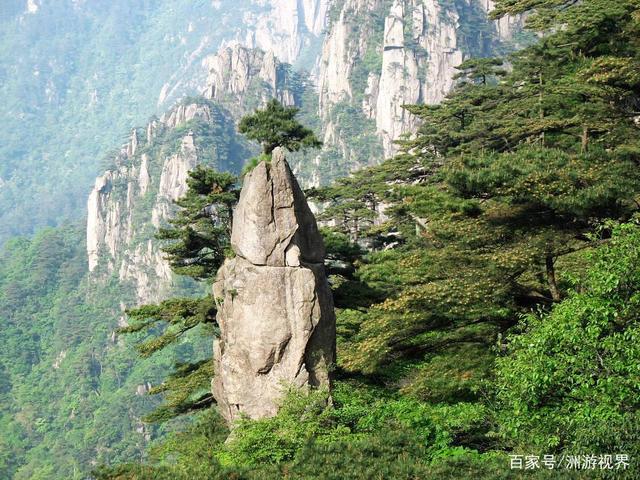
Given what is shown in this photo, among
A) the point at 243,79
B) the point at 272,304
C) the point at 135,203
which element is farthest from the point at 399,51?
the point at 272,304

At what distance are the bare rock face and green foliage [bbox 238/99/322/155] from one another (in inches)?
191

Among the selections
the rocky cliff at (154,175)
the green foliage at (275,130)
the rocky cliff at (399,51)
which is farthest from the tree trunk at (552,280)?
the rocky cliff at (399,51)

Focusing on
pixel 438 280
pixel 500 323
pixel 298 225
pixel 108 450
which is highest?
pixel 298 225

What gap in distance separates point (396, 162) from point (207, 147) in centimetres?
11417

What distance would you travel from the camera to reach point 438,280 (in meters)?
15.7

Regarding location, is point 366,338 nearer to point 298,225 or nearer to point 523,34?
point 298,225

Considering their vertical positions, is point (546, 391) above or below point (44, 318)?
above

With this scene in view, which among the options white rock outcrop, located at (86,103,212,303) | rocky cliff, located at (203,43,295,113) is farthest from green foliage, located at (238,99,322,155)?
rocky cliff, located at (203,43,295,113)

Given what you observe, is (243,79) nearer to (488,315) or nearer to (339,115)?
(339,115)

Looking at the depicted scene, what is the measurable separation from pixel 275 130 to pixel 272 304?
696cm

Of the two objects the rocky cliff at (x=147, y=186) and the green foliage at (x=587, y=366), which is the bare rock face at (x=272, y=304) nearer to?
the green foliage at (x=587, y=366)

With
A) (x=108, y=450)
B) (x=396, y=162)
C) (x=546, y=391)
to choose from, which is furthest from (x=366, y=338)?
(x=108, y=450)

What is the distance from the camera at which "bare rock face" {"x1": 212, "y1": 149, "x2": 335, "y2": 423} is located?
48.9 ft

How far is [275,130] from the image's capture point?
20.7 m
